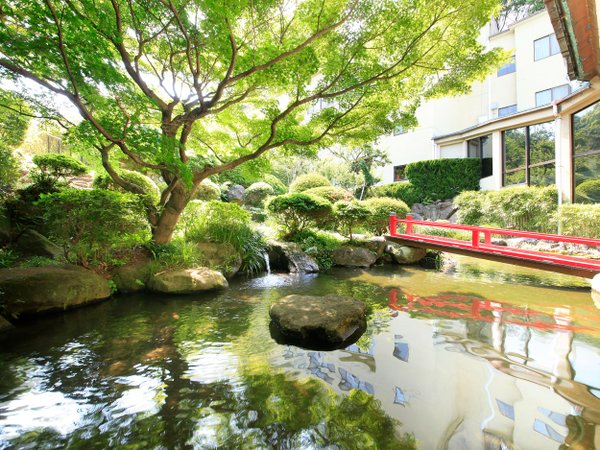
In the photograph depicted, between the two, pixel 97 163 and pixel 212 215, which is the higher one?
pixel 97 163


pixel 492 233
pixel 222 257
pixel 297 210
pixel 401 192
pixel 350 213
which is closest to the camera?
pixel 492 233

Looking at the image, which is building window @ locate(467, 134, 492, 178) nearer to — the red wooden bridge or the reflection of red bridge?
the red wooden bridge

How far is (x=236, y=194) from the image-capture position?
19094 millimetres

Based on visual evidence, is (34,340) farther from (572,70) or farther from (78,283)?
(572,70)

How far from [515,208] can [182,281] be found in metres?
13.6

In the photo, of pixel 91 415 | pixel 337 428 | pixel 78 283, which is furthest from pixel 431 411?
pixel 78 283

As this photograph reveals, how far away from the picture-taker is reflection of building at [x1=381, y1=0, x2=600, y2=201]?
646cm

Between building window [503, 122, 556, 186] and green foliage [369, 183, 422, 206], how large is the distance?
5.16 m

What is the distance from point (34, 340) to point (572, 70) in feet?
37.3

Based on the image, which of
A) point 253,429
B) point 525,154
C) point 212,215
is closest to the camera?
point 253,429

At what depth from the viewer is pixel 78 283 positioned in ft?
16.8

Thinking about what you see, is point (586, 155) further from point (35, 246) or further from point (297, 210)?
point (35, 246)

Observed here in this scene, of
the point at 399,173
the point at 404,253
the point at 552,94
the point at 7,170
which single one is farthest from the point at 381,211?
the point at 552,94

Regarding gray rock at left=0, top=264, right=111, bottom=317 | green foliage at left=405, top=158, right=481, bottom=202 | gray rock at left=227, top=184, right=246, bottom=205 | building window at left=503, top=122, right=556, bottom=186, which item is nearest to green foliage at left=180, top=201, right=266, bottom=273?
gray rock at left=0, top=264, right=111, bottom=317
